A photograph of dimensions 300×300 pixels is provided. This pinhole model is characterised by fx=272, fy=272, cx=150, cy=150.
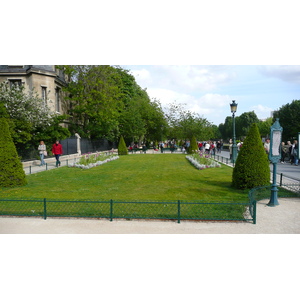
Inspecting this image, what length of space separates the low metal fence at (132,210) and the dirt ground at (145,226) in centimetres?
16

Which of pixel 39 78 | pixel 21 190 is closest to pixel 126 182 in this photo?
pixel 21 190

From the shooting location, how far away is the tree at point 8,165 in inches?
460

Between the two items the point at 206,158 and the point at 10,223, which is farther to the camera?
the point at 206,158

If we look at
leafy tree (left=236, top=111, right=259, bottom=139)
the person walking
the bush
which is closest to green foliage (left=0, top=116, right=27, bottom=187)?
the person walking

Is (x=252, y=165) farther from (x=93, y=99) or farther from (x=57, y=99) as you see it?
(x=57, y=99)

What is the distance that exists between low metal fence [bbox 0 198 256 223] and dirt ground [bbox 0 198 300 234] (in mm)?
162

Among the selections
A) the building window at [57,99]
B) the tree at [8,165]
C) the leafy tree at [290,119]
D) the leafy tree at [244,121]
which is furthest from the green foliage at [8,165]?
the leafy tree at [244,121]

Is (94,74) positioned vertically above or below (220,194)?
above

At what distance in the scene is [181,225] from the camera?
23.2 ft

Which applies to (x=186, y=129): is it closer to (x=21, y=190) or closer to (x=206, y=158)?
(x=206, y=158)

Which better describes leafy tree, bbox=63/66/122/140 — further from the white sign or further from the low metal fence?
the white sign

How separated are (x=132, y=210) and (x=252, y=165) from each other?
5407 mm

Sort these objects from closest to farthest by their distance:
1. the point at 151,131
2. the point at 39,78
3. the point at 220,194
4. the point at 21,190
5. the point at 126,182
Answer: the point at 220,194 < the point at 21,190 < the point at 126,182 < the point at 39,78 < the point at 151,131

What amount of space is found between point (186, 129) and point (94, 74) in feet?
59.3
